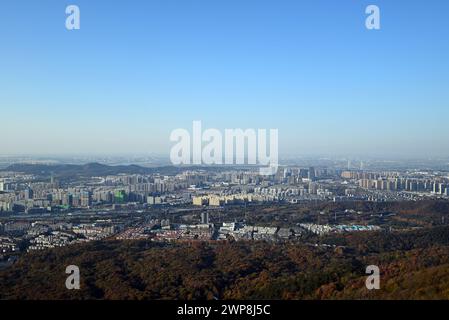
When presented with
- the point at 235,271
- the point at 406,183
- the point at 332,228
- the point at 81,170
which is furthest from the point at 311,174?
the point at 235,271

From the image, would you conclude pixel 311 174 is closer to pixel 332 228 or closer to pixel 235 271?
pixel 332 228

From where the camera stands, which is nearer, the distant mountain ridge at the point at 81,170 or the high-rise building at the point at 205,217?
the high-rise building at the point at 205,217

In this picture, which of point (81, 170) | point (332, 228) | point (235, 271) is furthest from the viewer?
point (81, 170)

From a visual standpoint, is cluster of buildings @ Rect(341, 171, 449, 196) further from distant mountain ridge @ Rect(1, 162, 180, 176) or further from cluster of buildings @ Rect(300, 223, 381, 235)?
distant mountain ridge @ Rect(1, 162, 180, 176)

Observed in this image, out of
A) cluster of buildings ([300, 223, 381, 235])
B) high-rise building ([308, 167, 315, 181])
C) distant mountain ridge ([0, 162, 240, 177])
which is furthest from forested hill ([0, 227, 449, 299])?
distant mountain ridge ([0, 162, 240, 177])

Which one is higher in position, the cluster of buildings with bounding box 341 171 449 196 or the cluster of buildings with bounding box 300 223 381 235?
the cluster of buildings with bounding box 341 171 449 196

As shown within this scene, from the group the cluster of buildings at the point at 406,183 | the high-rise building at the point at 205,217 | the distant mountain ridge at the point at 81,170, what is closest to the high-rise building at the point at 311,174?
the cluster of buildings at the point at 406,183

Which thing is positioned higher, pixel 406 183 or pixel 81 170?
pixel 81 170

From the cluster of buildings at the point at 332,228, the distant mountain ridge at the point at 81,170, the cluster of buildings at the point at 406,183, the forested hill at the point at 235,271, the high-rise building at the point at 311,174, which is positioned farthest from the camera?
the high-rise building at the point at 311,174

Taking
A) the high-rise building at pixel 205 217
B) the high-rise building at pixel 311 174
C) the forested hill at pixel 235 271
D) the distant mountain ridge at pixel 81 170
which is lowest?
the high-rise building at pixel 205 217

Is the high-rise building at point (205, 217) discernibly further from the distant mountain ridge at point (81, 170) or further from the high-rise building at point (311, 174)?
the distant mountain ridge at point (81, 170)
